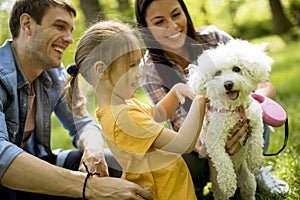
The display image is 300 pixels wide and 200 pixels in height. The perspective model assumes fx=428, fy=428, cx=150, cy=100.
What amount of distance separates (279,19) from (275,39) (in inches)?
44.1

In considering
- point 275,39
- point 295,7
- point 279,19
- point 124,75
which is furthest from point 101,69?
point 279,19

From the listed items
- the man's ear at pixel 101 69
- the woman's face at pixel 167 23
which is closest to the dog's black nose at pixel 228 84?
the man's ear at pixel 101 69

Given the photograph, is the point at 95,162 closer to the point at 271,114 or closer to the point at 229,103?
the point at 229,103

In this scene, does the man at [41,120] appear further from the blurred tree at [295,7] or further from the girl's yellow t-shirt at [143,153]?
the blurred tree at [295,7]

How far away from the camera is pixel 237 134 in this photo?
6.48 ft

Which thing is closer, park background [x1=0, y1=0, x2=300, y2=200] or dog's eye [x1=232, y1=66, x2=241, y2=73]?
dog's eye [x1=232, y1=66, x2=241, y2=73]

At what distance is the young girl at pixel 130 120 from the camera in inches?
72.7

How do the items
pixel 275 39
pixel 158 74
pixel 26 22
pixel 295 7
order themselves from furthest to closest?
pixel 295 7, pixel 275 39, pixel 158 74, pixel 26 22

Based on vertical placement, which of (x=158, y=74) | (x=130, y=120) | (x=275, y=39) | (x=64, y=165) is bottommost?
(x=275, y=39)

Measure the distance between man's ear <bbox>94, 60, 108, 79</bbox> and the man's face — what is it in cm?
55

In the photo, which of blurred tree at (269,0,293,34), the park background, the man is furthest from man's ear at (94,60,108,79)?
blurred tree at (269,0,293,34)

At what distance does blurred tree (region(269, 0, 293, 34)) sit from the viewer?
528 inches

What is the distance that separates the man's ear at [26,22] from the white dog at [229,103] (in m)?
0.96

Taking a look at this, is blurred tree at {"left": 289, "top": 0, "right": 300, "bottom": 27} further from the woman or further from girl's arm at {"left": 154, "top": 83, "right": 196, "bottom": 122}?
girl's arm at {"left": 154, "top": 83, "right": 196, "bottom": 122}
